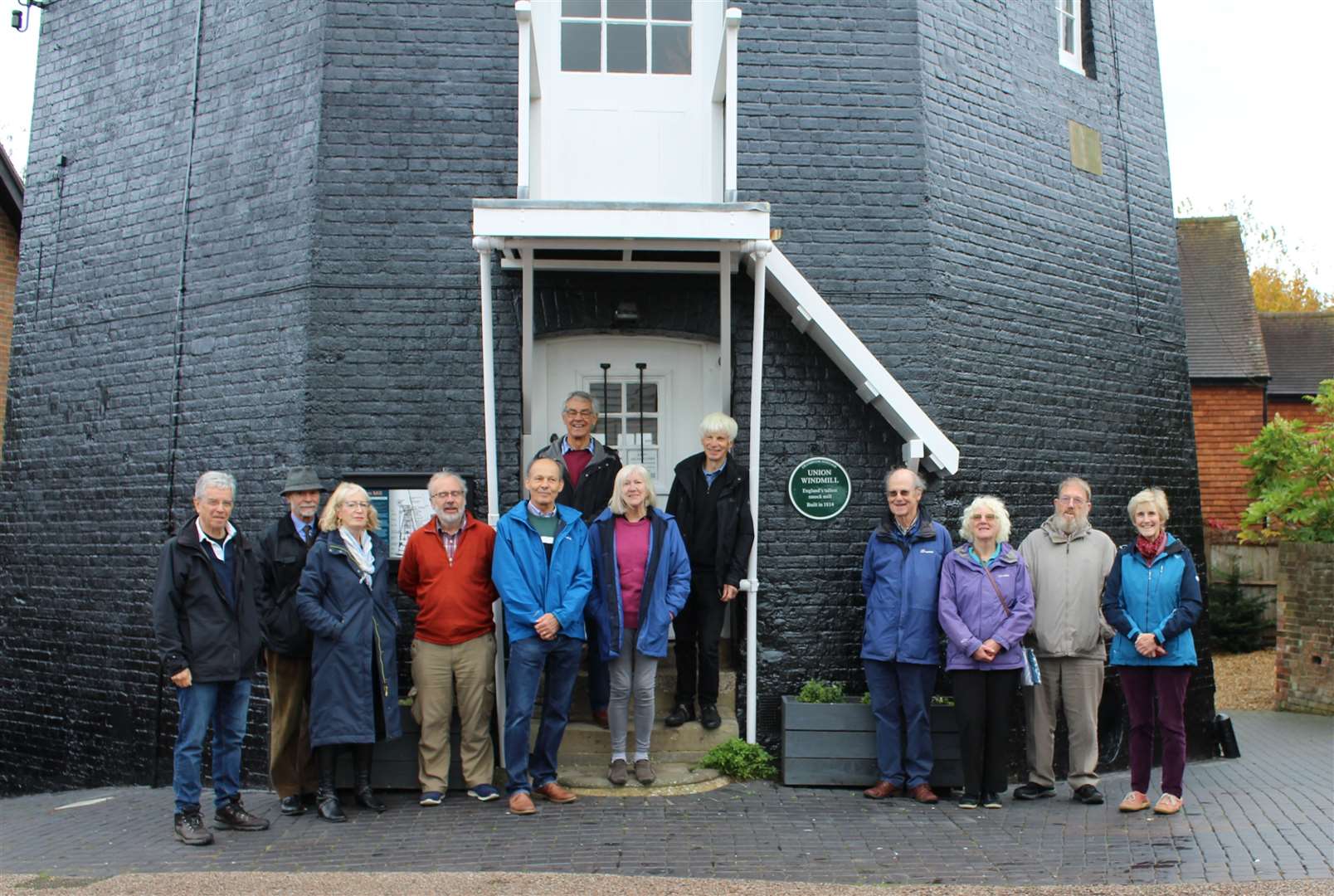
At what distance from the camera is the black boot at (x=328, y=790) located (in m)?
6.47

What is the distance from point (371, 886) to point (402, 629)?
9.58ft

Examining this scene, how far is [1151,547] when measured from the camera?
6.76 metres

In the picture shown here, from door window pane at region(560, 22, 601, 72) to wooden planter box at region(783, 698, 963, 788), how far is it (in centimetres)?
463

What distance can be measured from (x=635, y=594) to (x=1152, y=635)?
110 inches

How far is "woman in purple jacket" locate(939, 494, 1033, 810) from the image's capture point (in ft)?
22.4

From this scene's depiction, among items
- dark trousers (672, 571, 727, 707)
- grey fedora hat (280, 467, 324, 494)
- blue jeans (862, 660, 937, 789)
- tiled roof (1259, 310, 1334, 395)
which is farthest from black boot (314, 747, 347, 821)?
tiled roof (1259, 310, 1334, 395)

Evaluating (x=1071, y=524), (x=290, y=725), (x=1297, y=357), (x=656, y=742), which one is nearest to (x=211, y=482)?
(x=290, y=725)

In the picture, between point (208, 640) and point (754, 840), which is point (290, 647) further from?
point (754, 840)

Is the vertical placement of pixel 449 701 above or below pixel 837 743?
above

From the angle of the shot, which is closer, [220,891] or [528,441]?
[220,891]

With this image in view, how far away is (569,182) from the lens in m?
8.43

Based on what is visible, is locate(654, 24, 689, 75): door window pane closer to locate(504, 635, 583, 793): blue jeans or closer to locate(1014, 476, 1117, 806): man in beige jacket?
locate(1014, 476, 1117, 806): man in beige jacket

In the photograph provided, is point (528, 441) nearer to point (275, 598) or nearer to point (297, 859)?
point (275, 598)

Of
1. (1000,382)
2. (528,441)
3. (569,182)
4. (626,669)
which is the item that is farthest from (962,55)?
(626,669)
